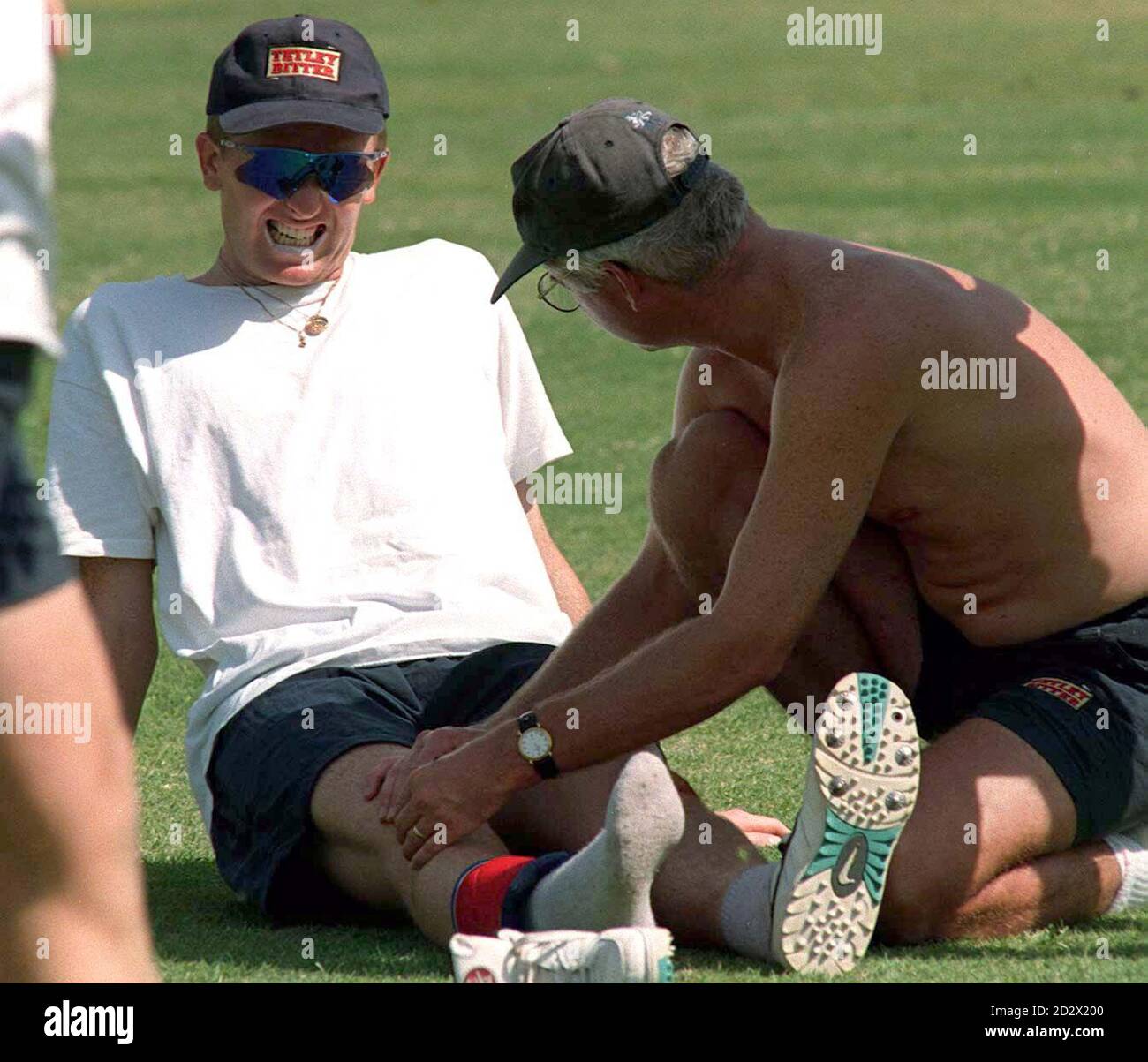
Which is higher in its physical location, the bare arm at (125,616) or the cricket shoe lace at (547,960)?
the bare arm at (125,616)

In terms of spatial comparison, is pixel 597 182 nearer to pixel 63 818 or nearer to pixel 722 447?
pixel 722 447

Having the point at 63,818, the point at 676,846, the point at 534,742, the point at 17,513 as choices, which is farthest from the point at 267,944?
the point at 17,513

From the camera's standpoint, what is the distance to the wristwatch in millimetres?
3908

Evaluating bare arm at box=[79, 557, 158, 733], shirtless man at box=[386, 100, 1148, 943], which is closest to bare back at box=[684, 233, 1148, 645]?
shirtless man at box=[386, 100, 1148, 943]

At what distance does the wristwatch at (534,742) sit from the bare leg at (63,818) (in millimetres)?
1314

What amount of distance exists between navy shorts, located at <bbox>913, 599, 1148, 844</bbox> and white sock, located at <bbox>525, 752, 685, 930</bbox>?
86 centimetres

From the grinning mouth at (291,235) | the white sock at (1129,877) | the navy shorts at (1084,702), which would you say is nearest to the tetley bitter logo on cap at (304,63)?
the grinning mouth at (291,235)

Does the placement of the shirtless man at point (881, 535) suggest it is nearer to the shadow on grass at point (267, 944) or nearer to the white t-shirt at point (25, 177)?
the shadow on grass at point (267, 944)

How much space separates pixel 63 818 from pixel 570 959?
3.62ft

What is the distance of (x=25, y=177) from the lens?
A: 2535mm

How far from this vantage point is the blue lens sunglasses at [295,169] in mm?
4773

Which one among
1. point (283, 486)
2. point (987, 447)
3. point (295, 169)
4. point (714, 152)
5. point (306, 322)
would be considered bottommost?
point (283, 486)
